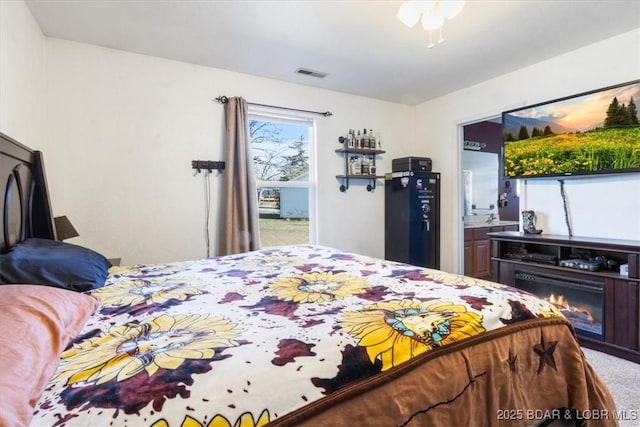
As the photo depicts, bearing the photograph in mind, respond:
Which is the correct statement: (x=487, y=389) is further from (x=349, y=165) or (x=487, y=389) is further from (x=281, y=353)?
(x=349, y=165)

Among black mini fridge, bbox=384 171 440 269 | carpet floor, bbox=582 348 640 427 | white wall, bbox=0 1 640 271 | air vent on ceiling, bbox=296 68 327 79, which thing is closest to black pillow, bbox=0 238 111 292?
white wall, bbox=0 1 640 271

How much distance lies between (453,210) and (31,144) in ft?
13.8

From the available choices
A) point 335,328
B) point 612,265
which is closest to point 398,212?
point 612,265

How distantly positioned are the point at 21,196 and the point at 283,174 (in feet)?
7.60

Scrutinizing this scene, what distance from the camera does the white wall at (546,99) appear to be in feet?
8.70

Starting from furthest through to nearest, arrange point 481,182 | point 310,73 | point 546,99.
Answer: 1. point 481,182
2. point 310,73
3. point 546,99

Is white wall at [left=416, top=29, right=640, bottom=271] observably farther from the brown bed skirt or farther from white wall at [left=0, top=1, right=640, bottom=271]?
the brown bed skirt

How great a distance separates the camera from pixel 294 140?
12.6 ft

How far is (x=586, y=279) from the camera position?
8.32 ft

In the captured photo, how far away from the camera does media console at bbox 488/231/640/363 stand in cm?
229

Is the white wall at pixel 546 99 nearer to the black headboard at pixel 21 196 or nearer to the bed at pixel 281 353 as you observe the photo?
the bed at pixel 281 353

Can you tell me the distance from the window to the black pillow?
6.69 feet

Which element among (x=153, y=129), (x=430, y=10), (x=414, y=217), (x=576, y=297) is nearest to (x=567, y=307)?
(x=576, y=297)

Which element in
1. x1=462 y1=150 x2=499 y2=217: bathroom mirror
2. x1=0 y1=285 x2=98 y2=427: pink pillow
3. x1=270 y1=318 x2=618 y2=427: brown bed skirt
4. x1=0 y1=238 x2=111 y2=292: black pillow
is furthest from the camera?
x1=462 y1=150 x2=499 y2=217: bathroom mirror
